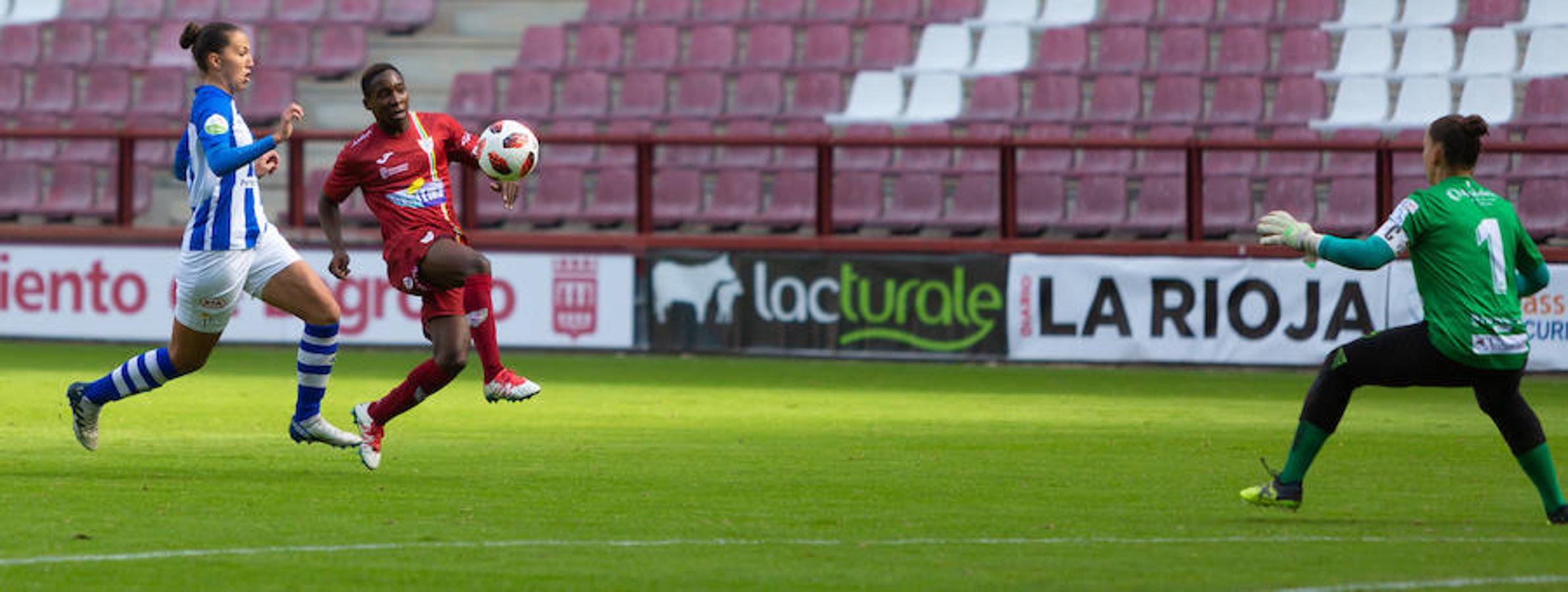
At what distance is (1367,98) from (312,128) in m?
10.5

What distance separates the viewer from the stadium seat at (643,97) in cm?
2253

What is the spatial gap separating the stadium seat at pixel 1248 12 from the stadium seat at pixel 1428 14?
43.2 inches

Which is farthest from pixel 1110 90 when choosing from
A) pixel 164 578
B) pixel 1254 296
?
pixel 164 578

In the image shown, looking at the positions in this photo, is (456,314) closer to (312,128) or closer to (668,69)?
(668,69)

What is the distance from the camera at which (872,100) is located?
22.0 m

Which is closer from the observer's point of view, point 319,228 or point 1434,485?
point 1434,485

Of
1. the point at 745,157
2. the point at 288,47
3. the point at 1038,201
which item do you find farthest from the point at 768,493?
the point at 288,47

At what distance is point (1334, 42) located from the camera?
2147 centimetres

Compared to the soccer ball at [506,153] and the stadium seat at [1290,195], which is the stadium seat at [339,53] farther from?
the soccer ball at [506,153]

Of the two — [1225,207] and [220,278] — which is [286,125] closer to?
[220,278]

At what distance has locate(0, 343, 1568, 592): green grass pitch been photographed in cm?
729

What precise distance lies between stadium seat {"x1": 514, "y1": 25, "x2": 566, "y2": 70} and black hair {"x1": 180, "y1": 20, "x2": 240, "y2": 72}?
44.6ft

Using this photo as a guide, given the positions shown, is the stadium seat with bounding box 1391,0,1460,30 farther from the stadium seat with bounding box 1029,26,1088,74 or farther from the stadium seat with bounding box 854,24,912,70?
the stadium seat with bounding box 854,24,912,70

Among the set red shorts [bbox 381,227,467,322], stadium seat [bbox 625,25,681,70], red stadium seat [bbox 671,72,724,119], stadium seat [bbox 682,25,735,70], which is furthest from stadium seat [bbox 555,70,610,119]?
red shorts [bbox 381,227,467,322]
